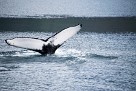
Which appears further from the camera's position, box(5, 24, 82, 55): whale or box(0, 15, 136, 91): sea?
box(5, 24, 82, 55): whale

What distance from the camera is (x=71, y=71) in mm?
12484

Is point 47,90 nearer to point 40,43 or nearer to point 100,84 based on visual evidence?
point 100,84

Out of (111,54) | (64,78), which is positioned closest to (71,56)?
(111,54)

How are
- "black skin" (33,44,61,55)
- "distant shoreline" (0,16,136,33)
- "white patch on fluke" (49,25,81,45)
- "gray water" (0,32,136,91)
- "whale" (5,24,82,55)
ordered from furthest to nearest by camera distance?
"distant shoreline" (0,16,136,33) < "black skin" (33,44,61,55) < "white patch on fluke" (49,25,81,45) < "whale" (5,24,82,55) < "gray water" (0,32,136,91)

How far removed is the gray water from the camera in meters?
10.9

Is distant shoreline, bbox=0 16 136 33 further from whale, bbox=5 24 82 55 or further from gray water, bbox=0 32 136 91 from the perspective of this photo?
whale, bbox=5 24 82 55

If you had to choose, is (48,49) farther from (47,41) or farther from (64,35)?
(64,35)

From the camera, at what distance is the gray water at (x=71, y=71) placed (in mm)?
10906

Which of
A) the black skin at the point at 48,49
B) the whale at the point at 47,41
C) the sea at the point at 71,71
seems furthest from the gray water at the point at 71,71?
the whale at the point at 47,41

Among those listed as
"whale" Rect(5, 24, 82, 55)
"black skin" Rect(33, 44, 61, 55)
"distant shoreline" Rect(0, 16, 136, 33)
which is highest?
"whale" Rect(5, 24, 82, 55)

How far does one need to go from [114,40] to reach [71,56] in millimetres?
5612

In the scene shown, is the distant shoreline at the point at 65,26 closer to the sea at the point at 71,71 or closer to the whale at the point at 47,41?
the sea at the point at 71,71

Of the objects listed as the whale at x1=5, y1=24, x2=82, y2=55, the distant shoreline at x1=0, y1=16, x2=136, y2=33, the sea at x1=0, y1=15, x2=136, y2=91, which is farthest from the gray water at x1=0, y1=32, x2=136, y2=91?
the distant shoreline at x1=0, y1=16, x2=136, y2=33

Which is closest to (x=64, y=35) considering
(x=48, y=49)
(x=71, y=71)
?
(x=48, y=49)
